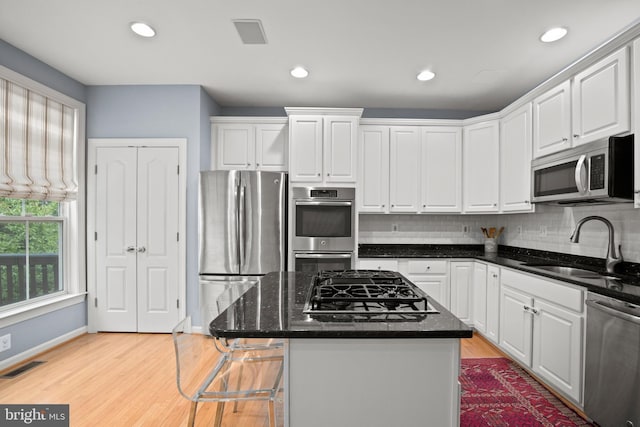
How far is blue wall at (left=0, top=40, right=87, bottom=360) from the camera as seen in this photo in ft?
9.64

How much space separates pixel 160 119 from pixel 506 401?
4.12m

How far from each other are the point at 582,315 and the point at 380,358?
1699mm

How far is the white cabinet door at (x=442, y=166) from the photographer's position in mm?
4121

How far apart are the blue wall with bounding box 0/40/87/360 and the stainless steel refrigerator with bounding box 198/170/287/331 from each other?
1330 mm

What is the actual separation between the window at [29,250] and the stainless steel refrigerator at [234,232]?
1.47 m

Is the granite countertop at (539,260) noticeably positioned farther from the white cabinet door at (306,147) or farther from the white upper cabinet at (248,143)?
the white upper cabinet at (248,143)

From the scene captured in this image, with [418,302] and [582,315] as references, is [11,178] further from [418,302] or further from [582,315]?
[582,315]

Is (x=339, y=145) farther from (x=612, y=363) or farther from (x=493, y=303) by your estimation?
(x=612, y=363)

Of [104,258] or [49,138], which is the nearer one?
[49,138]

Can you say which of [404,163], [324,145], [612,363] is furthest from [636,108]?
[324,145]

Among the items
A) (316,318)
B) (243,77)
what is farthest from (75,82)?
(316,318)

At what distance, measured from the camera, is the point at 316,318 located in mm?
1294

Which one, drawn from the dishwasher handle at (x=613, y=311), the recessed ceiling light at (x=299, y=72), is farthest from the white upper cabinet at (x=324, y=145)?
the dishwasher handle at (x=613, y=311)

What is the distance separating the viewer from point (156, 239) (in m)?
3.81
